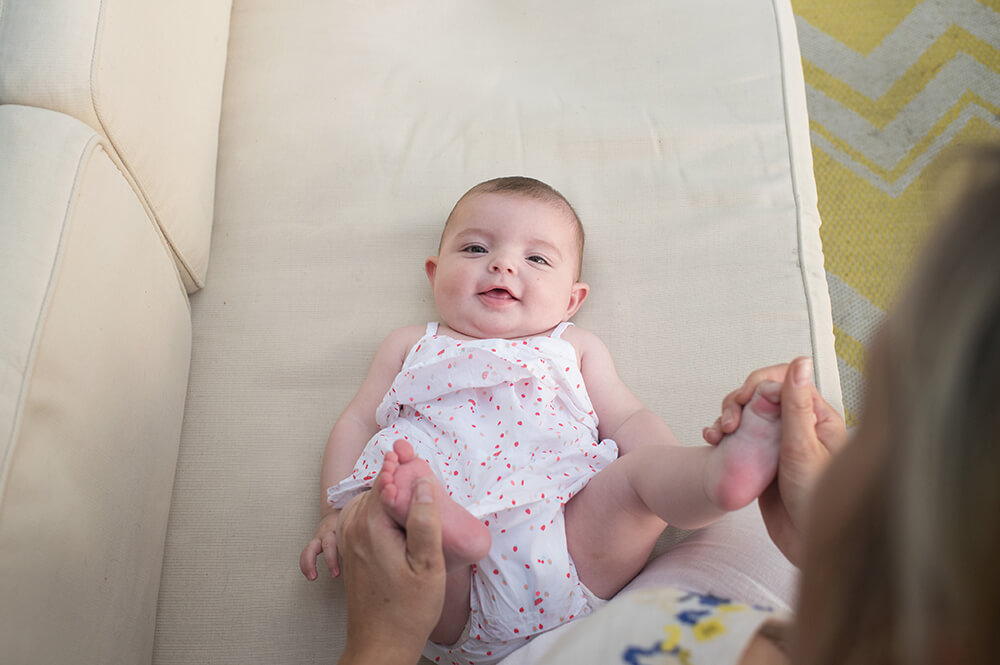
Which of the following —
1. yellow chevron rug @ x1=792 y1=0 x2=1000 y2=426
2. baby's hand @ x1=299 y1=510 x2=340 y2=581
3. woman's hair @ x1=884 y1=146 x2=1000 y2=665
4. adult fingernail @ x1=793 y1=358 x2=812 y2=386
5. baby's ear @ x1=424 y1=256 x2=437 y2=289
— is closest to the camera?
woman's hair @ x1=884 y1=146 x2=1000 y2=665

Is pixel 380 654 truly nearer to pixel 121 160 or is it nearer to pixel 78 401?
pixel 78 401

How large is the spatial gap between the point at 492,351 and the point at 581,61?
64cm

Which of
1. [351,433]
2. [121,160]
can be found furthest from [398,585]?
[121,160]

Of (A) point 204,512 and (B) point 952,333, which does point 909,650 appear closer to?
(B) point 952,333

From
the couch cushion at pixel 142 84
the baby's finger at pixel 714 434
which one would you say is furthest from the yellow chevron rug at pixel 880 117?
the couch cushion at pixel 142 84

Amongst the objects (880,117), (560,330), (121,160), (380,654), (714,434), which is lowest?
(380,654)

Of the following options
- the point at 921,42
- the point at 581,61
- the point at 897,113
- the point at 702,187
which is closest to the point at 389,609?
the point at 702,187

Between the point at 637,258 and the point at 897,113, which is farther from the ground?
the point at 897,113

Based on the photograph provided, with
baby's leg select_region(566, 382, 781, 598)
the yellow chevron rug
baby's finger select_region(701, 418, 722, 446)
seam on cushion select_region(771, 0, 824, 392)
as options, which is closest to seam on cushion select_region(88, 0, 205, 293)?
baby's leg select_region(566, 382, 781, 598)

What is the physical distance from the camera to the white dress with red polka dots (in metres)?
0.87

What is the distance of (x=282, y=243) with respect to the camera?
49.8 inches

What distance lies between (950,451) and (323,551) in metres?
0.80

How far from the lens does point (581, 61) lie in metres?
1.40

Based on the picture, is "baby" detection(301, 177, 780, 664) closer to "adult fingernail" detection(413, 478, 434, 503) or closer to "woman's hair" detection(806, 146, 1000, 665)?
"adult fingernail" detection(413, 478, 434, 503)
